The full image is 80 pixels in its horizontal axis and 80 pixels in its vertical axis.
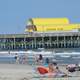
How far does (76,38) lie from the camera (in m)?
75.2

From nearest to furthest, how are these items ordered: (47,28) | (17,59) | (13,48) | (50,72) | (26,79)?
(26,79) → (50,72) → (17,59) → (13,48) → (47,28)

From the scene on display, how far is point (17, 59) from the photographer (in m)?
32.3

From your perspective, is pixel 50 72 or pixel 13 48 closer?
pixel 50 72

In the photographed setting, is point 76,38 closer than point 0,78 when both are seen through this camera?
No

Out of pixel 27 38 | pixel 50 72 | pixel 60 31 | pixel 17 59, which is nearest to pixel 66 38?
pixel 60 31

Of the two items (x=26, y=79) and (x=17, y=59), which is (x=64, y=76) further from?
(x=17, y=59)

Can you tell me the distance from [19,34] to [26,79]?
56150mm

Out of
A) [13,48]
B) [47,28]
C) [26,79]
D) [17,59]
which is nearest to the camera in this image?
[26,79]

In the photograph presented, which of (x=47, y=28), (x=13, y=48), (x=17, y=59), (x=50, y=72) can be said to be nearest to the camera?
(x=50, y=72)

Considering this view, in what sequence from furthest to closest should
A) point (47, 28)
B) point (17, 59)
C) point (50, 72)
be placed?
point (47, 28) → point (17, 59) → point (50, 72)

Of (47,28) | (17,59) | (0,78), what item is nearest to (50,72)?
(0,78)

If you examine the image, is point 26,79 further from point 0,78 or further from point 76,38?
point 76,38

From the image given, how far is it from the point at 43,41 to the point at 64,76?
180 feet

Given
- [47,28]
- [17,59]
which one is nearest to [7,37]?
[47,28]
